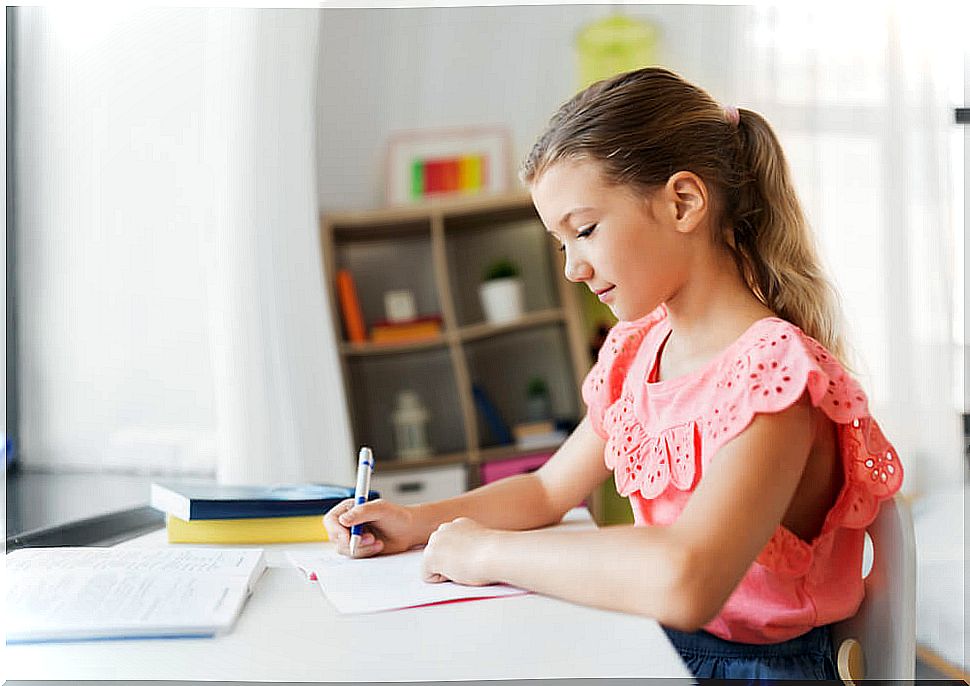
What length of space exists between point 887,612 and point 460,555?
0.92 feet

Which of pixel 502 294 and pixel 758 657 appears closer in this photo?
pixel 758 657

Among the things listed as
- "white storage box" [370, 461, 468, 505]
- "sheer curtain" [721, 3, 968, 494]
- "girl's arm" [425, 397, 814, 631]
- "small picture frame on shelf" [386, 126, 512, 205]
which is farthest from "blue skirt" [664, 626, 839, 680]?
"small picture frame on shelf" [386, 126, 512, 205]

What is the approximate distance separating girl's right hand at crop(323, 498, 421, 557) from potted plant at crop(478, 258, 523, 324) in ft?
4.29

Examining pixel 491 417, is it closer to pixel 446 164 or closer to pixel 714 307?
pixel 446 164

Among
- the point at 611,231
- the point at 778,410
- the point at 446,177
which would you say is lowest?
the point at 778,410

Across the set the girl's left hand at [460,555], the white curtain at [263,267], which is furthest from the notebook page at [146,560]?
the white curtain at [263,267]

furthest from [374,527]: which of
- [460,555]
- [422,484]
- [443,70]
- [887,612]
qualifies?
[443,70]

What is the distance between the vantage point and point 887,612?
630mm

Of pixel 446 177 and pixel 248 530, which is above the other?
pixel 446 177

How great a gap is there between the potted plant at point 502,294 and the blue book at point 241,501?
3.98 feet

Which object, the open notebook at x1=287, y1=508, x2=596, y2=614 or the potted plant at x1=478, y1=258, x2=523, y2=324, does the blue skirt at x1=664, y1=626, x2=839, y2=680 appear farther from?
the potted plant at x1=478, y1=258, x2=523, y2=324

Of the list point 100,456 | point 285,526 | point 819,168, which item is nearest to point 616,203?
point 285,526

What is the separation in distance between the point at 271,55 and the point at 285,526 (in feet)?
2.72

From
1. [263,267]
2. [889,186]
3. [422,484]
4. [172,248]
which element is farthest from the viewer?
[422,484]
